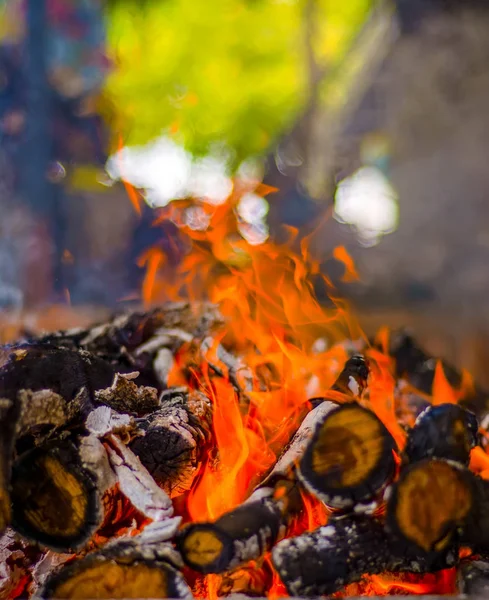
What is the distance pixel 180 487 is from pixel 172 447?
0.40 ft

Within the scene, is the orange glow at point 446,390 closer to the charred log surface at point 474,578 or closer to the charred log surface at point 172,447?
the charred log surface at point 474,578

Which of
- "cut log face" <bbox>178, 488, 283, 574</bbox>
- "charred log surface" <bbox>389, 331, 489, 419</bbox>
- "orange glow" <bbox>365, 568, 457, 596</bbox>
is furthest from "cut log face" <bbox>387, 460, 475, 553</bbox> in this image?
"charred log surface" <bbox>389, 331, 489, 419</bbox>

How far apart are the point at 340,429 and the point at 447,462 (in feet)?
0.84

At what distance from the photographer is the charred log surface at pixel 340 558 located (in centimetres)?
119

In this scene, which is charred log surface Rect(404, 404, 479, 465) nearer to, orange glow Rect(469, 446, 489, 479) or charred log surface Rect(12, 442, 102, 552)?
orange glow Rect(469, 446, 489, 479)

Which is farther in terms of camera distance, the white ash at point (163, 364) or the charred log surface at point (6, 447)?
the white ash at point (163, 364)

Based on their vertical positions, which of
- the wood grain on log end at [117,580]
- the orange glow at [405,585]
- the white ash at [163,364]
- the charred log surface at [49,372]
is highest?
the charred log surface at [49,372]

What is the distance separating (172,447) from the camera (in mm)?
1480

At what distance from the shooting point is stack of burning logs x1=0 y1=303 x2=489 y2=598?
3.90ft

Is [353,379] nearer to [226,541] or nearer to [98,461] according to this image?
[226,541]

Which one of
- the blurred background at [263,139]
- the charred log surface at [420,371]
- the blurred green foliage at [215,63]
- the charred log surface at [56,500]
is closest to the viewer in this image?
the charred log surface at [56,500]

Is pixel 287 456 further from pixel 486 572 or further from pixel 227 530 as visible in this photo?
pixel 486 572

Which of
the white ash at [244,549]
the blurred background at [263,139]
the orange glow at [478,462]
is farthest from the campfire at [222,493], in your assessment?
the blurred background at [263,139]

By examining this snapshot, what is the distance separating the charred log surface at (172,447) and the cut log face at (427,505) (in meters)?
0.57
